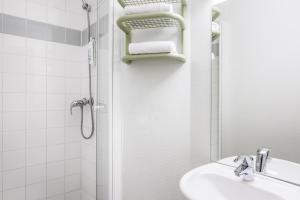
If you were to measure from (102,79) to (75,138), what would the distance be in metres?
0.85

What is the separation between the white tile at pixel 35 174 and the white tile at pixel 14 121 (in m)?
0.36

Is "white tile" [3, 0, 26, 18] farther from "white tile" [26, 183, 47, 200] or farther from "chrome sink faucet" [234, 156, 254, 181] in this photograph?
"chrome sink faucet" [234, 156, 254, 181]

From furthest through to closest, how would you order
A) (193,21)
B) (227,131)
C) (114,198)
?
(114,198)
(193,21)
(227,131)

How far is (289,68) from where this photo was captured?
90 cm

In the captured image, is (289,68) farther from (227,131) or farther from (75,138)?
(75,138)

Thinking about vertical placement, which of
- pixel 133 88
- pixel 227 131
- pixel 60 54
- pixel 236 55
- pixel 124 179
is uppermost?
pixel 60 54

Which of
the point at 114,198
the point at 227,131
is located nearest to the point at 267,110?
the point at 227,131

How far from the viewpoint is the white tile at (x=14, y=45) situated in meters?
1.58

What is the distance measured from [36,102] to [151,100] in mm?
1072

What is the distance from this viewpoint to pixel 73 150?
76.1 inches

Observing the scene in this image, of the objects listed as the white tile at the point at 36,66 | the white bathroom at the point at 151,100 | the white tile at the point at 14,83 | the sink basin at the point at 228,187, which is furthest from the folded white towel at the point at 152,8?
the white tile at the point at 14,83

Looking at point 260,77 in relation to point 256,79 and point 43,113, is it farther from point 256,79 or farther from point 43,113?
point 43,113

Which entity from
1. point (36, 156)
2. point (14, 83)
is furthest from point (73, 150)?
point (14, 83)

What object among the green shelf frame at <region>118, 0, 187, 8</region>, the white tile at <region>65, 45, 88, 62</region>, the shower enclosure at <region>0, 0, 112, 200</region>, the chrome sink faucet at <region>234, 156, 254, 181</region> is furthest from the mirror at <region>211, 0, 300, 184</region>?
the white tile at <region>65, 45, 88, 62</region>
